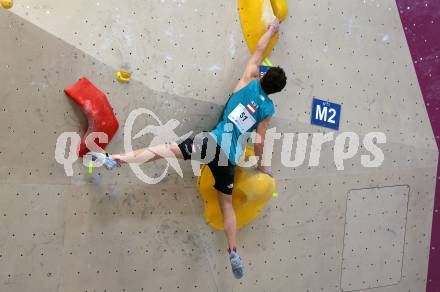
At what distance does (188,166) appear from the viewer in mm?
2643

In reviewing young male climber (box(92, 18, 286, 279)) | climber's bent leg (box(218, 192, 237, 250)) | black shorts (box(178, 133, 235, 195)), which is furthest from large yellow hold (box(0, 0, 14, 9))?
climber's bent leg (box(218, 192, 237, 250))

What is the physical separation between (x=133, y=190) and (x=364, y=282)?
147 centimetres

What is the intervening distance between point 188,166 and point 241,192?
277 mm

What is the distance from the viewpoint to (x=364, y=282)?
3.18m

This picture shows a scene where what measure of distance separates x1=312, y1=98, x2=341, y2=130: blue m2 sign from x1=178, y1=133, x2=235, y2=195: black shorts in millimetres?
618

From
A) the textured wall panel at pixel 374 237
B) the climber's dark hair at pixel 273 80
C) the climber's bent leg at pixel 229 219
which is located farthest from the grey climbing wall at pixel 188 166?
the climber's dark hair at pixel 273 80

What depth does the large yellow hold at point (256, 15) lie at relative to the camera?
264 centimetres

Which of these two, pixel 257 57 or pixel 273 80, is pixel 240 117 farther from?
pixel 257 57

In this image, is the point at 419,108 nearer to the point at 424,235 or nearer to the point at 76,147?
the point at 424,235

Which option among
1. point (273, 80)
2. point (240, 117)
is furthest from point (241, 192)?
point (273, 80)

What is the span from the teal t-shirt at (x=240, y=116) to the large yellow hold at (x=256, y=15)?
0.28 m

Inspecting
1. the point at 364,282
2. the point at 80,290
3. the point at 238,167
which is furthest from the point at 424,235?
the point at 80,290

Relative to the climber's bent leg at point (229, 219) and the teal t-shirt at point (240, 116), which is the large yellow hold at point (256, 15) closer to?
the teal t-shirt at point (240, 116)

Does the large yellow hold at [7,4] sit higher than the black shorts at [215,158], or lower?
higher
